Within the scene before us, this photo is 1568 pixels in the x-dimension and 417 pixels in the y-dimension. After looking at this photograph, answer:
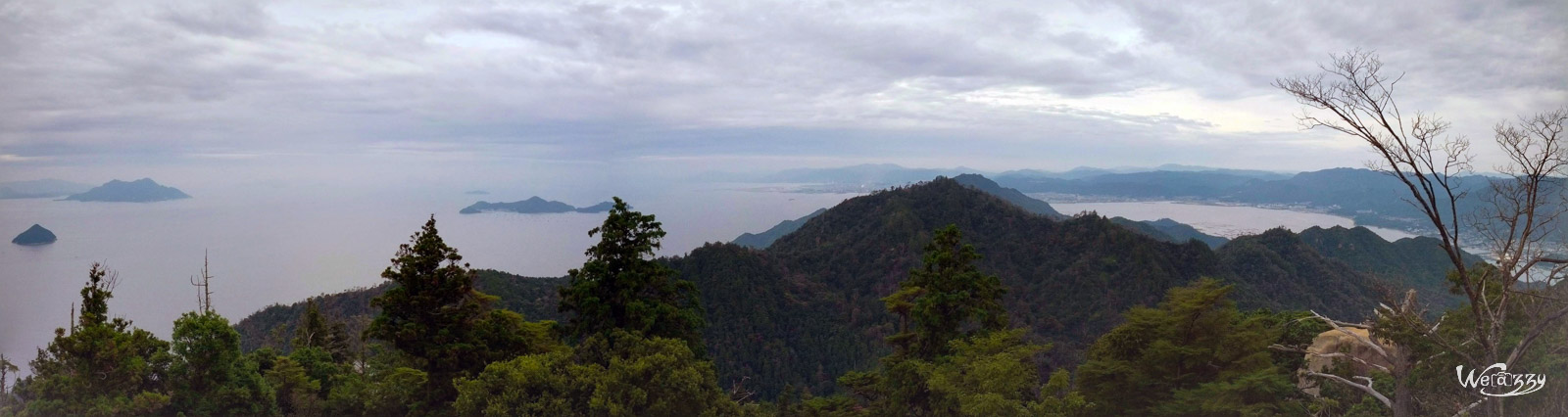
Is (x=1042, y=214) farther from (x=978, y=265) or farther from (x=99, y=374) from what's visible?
(x=99, y=374)

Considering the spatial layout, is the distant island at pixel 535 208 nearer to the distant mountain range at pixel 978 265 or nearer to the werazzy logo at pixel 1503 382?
the distant mountain range at pixel 978 265

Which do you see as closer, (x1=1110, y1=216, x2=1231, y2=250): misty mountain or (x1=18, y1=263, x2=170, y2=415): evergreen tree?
(x1=18, y1=263, x2=170, y2=415): evergreen tree

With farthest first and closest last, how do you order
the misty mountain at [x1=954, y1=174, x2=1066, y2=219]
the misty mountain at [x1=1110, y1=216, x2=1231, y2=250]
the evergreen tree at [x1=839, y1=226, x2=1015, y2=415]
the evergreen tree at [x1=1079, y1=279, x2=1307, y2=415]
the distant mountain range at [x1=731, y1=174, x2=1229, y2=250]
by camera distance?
1. the misty mountain at [x1=954, y1=174, x2=1066, y2=219]
2. the misty mountain at [x1=1110, y1=216, x2=1231, y2=250]
3. the distant mountain range at [x1=731, y1=174, x2=1229, y2=250]
4. the evergreen tree at [x1=839, y1=226, x2=1015, y2=415]
5. the evergreen tree at [x1=1079, y1=279, x2=1307, y2=415]

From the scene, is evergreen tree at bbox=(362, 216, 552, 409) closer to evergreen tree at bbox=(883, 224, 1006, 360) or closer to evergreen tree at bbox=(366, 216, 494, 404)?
evergreen tree at bbox=(366, 216, 494, 404)

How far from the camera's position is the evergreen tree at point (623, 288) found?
12.8 meters

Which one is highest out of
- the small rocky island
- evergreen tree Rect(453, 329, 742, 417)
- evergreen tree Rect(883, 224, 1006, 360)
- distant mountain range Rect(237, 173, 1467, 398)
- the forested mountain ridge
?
the forested mountain ridge

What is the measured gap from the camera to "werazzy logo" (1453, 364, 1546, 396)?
6.43 meters

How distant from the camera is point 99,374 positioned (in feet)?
Result: 34.3

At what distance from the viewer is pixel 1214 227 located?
8500cm

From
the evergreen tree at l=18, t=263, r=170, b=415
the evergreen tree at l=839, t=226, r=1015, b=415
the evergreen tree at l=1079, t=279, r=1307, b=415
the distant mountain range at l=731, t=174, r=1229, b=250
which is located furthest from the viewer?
the distant mountain range at l=731, t=174, r=1229, b=250

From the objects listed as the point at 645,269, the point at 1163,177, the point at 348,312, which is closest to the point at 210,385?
the point at 645,269

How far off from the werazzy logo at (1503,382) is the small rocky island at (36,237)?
22505 mm

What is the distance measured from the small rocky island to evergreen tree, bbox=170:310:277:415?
6.39 meters

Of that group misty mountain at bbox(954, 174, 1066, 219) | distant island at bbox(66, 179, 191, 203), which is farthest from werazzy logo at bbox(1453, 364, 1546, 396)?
misty mountain at bbox(954, 174, 1066, 219)
